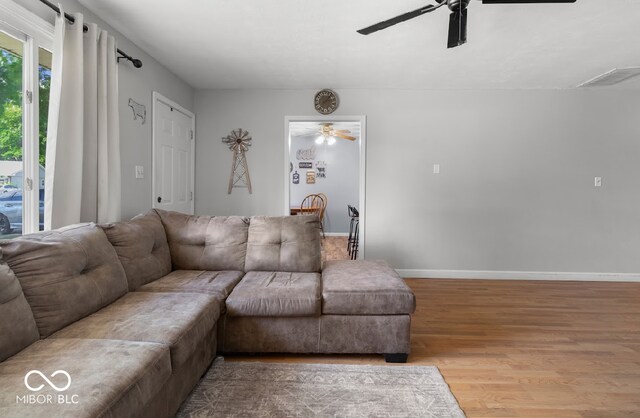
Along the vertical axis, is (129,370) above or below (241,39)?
below

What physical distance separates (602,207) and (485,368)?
353cm

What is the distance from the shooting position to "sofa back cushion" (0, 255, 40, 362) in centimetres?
133

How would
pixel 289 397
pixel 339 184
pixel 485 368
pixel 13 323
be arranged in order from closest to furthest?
pixel 13 323 < pixel 289 397 < pixel 485 368 < pixel 339 184

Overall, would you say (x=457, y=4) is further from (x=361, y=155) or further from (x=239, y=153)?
(x=239, y=153)

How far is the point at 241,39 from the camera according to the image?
308cm

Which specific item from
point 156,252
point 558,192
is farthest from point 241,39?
point 558,192

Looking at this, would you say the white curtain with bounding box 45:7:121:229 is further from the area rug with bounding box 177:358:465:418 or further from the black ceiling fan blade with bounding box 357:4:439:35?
the black ceiling fan blade with bounding box 357:4:439:35

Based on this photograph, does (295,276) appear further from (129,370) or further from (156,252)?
(129,370)

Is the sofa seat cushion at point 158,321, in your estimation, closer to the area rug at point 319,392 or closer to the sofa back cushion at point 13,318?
the sofa back cushion at point 13,318

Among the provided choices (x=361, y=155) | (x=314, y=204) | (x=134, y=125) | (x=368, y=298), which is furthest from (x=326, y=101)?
(x=314, y=204)

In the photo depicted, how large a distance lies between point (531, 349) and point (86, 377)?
2.71 meters

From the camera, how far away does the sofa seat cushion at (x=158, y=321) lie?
155 centimetres

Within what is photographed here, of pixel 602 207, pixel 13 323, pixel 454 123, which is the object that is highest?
pixel 454 123

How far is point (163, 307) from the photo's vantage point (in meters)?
1.89
